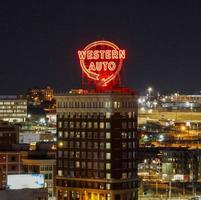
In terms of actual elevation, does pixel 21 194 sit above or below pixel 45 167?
below

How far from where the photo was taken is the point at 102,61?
11438cm

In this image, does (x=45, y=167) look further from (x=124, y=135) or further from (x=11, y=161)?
(x=124, y=135)

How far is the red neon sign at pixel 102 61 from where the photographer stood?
374 feet

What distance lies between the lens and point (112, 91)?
112 meters

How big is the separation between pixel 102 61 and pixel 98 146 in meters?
10.6

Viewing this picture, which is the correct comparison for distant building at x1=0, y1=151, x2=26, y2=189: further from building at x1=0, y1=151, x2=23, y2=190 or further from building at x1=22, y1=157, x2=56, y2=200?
building at x1=22, y1=157, x2=56, y2=200

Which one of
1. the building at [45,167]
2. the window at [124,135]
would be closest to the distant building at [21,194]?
the window at [124,135]

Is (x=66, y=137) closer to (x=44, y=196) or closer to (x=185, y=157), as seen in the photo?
(x=44, y=196)

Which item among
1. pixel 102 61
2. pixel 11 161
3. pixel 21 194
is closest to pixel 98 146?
pixel 102 61

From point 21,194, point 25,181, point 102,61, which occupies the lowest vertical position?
point 21,194

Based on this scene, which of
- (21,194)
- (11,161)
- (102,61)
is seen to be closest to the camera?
(21,194)

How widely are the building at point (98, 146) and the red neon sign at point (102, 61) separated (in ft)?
6.82

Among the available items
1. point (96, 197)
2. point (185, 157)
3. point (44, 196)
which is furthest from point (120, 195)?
point (185, 157)

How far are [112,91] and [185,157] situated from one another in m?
69.9
